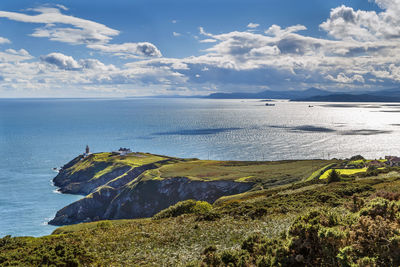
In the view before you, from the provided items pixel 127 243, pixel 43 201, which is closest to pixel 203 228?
pixel 127 243

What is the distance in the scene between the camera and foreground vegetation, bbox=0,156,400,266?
54.9 ft

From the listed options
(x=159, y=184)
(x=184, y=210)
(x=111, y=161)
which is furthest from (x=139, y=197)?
(x=184, y=210)

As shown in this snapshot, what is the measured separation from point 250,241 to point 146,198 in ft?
350

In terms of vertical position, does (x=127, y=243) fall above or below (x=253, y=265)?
below

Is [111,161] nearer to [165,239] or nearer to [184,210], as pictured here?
[184,210]

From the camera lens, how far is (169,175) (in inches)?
5266

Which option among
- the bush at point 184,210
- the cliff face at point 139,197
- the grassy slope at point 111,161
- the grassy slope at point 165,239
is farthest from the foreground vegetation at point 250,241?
the grassy slope at point 111,161

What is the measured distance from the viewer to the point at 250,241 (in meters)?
22.8

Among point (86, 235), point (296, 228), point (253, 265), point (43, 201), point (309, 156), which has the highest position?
point (296, 228)

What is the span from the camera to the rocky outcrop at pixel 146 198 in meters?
117

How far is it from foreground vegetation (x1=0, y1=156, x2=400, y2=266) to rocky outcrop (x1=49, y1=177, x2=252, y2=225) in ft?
253

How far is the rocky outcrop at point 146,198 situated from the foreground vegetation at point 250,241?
77001 millimetres

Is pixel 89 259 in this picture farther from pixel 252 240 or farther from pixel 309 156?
pixel 309 156

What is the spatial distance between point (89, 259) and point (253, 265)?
13.7 m
